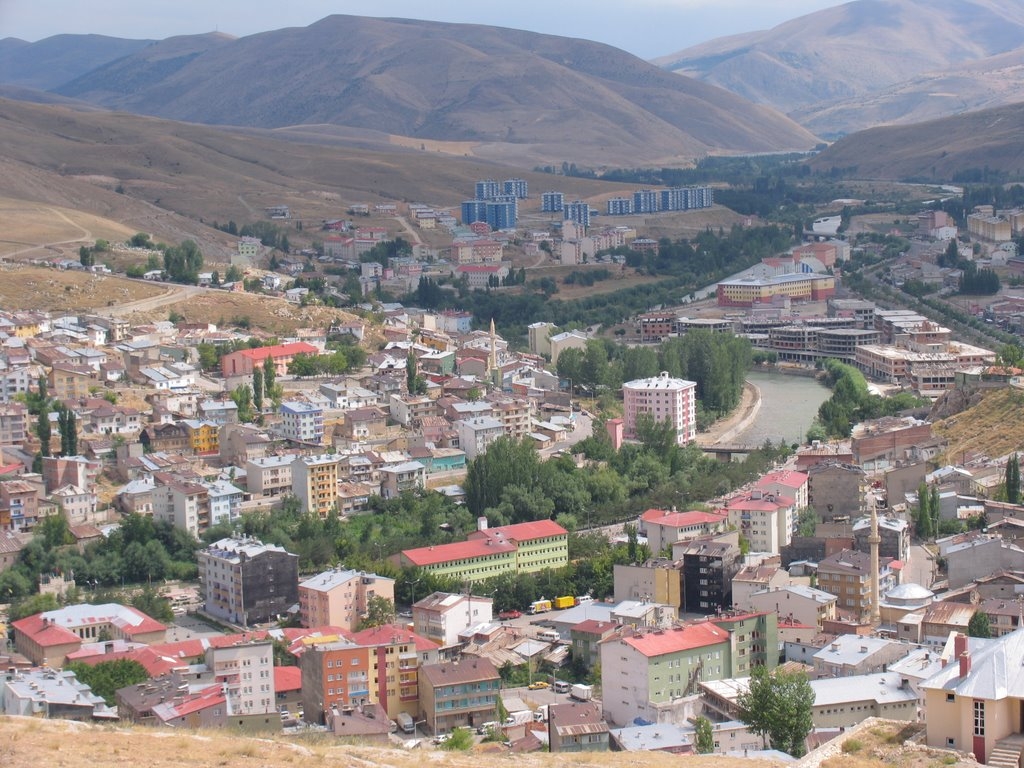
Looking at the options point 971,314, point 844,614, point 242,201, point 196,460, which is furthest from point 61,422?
point 242,201

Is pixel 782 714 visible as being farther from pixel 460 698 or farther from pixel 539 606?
pixel 539 606

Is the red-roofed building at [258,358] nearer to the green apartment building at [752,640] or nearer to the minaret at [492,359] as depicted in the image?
the minaret at [492,359]

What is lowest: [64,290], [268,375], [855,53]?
[268,375]

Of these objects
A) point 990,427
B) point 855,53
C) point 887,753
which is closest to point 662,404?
point 990,427

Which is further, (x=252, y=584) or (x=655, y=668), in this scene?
(x=252, y=584)

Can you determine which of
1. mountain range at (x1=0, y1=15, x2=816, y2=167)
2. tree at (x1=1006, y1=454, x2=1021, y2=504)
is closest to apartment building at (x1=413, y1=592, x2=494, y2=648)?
tree at (x1=1006, y1=454, x2=1021, y2=504)

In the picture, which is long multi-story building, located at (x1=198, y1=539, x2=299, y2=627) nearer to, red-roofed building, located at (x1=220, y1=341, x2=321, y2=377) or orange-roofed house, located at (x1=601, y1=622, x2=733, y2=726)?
orange-roofed house, located at (x1=601, y1=622, x2=733, y2=726)
